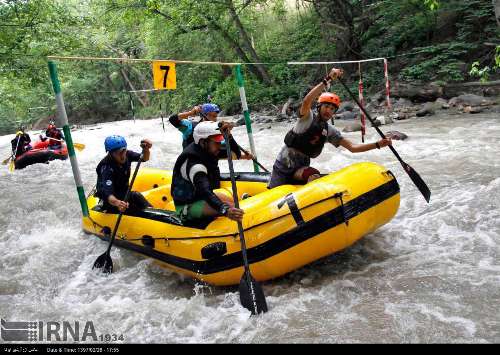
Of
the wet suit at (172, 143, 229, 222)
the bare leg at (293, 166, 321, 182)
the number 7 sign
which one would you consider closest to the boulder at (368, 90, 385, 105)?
the number 7 sign

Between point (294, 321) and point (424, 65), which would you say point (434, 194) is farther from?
point (424, 65)

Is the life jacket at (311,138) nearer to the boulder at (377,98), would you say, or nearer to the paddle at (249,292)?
the paddle at (249,292)

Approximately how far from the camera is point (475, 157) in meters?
6.20

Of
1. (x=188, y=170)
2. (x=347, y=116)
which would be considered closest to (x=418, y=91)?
(x=347, y=116)

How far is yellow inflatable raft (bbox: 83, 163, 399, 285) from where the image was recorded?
3209mm

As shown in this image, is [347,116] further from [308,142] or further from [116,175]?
[116,175]

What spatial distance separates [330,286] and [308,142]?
1310mm

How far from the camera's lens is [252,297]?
3029 mm

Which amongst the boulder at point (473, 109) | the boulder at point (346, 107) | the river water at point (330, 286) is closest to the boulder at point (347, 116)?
the boulder at point (346, 107)

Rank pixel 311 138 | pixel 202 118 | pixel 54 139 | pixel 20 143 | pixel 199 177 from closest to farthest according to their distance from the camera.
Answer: pixel 199 177
pixel 311 138
pixel 202 118
pixel 20 143
pixel 54 139

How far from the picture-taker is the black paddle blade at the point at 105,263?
417 cm

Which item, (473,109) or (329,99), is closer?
(329,99)

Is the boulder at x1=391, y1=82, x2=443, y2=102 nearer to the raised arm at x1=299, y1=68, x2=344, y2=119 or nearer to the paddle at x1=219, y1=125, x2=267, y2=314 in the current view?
the raised arm at x1=299, y1=68, x2=344, y2=119

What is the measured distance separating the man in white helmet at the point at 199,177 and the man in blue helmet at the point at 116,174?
0.76 metres
